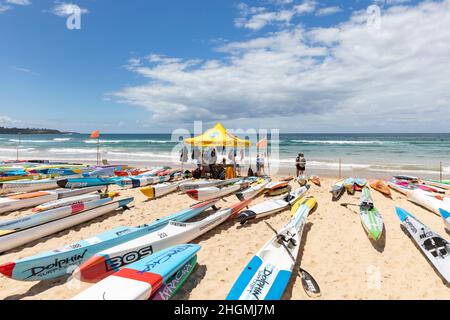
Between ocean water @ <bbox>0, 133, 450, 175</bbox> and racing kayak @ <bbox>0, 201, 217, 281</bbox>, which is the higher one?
ocean water @ <bbox>0, 133, 450, 175</bbox>

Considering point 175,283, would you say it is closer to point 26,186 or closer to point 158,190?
point 158,190

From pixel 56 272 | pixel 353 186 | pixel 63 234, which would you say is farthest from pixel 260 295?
pixel 353 186

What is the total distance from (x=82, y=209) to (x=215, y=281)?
195 inches

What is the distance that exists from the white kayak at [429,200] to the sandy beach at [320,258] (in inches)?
13.8

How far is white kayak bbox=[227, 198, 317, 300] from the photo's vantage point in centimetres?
355

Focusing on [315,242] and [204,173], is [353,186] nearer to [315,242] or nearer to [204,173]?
[315,242]

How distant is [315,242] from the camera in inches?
219

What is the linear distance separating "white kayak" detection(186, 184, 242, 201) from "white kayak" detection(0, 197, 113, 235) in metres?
2.65

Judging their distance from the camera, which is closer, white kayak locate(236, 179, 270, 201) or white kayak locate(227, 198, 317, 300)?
white kayak locate(227, 198, 317, 300)

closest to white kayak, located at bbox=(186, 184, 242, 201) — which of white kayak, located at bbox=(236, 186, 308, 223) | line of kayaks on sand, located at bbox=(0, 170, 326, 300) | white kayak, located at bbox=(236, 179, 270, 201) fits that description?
white kayak, located at bbox=(236, 179, 270, 201)

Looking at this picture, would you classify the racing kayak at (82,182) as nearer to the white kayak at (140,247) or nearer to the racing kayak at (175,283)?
the white kayak at (140,247)

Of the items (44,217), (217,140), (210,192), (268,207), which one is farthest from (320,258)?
(217,140)

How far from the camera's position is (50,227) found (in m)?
5.92

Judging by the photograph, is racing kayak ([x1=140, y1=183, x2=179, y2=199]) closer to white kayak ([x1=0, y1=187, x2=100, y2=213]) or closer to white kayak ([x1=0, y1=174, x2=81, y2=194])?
white kayak ([x1=0, y1=187, x2=100, y2=213])
